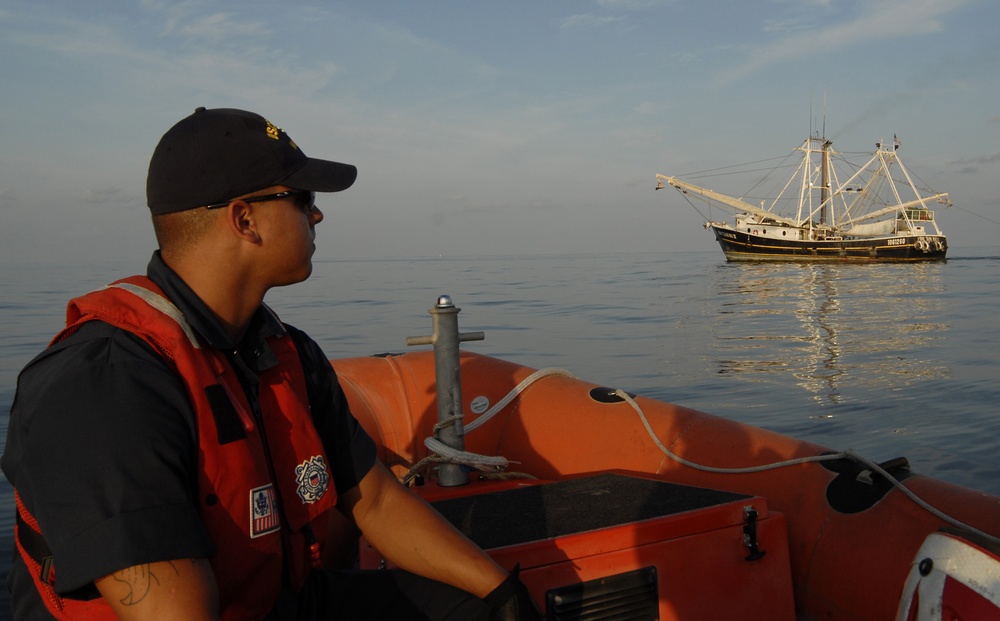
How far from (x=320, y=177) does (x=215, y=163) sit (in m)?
0.19

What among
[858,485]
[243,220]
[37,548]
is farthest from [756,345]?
[37,548]

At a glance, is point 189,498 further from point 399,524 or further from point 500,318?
point 500,318

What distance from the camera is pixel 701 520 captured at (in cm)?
203

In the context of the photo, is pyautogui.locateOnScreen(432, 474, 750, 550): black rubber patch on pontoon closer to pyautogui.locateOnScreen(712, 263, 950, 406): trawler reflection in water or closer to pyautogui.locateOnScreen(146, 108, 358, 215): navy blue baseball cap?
pyautogui.locateOnScreen(146, 108, 358, 215): navy blue baseball cap

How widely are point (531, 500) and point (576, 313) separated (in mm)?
13180

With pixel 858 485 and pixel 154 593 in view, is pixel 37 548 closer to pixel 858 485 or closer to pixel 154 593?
pixel 154 593

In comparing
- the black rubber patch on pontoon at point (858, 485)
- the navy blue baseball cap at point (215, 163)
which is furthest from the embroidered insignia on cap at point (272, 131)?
the black rubber patch on pontoon at point (858, 485)

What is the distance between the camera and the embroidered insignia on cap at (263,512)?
132 centimetres

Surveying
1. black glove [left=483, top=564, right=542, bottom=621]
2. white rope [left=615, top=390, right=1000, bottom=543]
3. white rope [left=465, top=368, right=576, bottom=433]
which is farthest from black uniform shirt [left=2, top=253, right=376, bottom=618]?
white rope [left=465, top=368, right=576, bottom=433]

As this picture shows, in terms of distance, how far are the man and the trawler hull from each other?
144 ft

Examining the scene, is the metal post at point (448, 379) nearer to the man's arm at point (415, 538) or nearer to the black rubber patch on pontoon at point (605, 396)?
the black rubber patch on pontoon at point (605, 396)

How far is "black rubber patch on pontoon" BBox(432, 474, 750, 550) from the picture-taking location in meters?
2.02

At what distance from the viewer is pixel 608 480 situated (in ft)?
8.22

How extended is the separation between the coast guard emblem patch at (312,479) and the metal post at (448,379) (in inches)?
44.4
